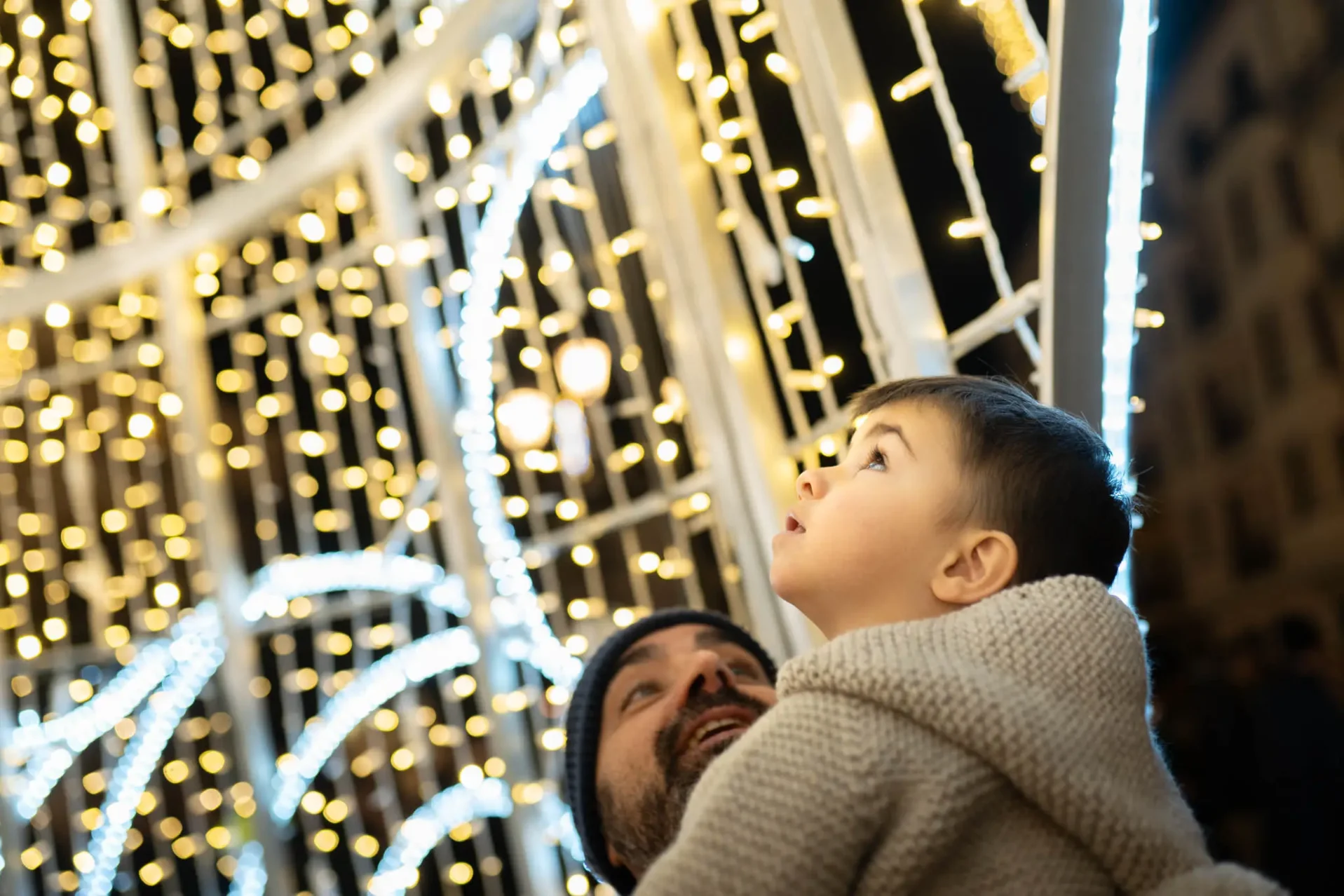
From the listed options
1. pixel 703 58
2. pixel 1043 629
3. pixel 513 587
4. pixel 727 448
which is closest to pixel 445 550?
pixel 513 587

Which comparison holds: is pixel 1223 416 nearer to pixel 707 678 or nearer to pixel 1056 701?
pixel 707 678

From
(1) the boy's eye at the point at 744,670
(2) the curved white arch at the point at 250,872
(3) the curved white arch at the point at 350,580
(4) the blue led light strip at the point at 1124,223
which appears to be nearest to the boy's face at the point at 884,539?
(4) the blue led light strip at the point at 1124,223

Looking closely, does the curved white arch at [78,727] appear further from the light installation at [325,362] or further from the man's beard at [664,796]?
the man's beard at [664,796]

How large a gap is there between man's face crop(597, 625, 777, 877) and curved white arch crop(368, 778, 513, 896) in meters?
1.73

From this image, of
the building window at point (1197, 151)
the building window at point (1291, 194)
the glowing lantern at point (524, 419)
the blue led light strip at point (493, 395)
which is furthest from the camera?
the glowing lantern at point (524, 419)

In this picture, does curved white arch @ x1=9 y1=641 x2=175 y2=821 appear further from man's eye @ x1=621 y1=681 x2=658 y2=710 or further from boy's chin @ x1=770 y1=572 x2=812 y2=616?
boy's chin @ x1=770 y1=572 x2=812 y2=616

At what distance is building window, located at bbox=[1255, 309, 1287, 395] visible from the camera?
1.51 m

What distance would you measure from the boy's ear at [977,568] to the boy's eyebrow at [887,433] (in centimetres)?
10

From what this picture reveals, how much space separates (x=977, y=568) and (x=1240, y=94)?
0.86m

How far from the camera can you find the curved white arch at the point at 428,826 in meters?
3.11

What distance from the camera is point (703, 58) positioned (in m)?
2.19

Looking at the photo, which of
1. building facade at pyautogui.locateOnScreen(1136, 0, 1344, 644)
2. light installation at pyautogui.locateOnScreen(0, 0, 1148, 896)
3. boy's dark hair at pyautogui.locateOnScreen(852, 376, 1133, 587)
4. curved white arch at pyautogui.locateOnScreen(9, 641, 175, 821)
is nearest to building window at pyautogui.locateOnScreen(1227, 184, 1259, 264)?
building facade at pyautogui.locateOnScreen(1136, 0, 1344, 644)

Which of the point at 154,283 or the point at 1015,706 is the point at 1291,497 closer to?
the point at 1015,706

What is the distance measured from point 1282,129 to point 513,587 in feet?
6.25
